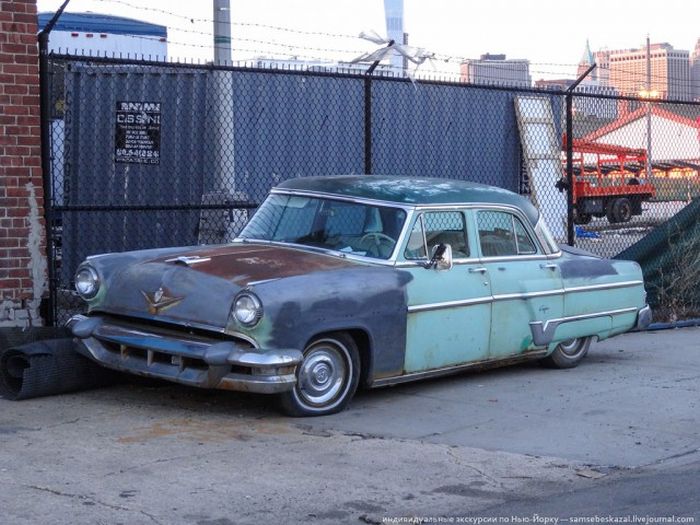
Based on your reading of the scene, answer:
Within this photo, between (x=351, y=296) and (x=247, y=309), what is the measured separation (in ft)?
2.59

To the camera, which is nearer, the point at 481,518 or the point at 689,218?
the point at 481,518

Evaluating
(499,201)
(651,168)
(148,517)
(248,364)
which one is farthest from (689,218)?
(651,168)

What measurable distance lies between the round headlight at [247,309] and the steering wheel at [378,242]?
134 cm

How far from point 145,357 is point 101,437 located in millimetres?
799

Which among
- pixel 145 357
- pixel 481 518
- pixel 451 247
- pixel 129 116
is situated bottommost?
pixel 481 518

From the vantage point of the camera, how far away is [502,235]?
29.2 ft

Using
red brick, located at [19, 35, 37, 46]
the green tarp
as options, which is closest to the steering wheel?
red brick, located at [19, 35, 37, 46]

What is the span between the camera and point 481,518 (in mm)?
5375

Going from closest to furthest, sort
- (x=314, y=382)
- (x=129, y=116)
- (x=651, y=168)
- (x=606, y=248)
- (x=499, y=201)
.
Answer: (x=314, y=382)
(x=499, y=201)
(x=129, y=116)
(x=606, y=248)
(x=651, y=168)

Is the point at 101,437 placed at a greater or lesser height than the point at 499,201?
lesser

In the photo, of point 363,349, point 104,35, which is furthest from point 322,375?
point 104,35

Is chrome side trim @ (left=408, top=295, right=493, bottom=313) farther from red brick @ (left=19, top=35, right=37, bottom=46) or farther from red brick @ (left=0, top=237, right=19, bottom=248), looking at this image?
red brick @ (left=19, top=35, right=37, bottom=46)

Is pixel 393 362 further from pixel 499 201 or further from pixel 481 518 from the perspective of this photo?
pixel 481 518

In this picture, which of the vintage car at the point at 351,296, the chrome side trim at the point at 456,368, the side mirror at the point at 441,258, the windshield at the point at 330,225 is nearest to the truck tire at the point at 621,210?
the vintage car at the point at 351,296
